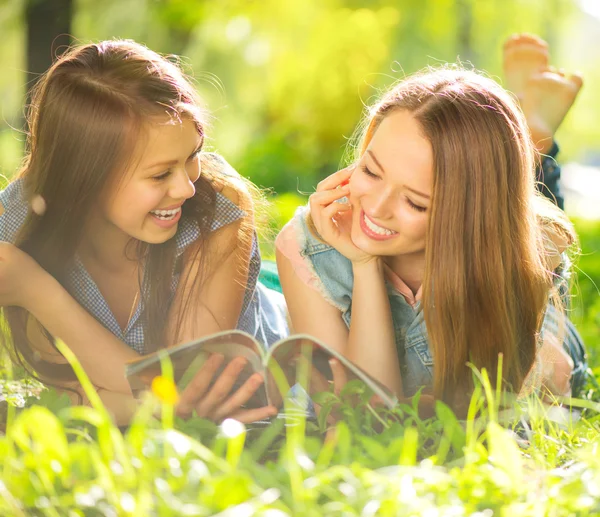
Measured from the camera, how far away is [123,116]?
189 cm

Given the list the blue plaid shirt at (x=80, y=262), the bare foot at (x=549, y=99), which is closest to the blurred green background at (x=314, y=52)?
the bare foot at (x=549, y=99)

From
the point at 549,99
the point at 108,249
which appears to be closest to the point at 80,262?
the point at 108,249

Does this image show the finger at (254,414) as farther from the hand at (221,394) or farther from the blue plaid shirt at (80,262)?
the blue plaid shirt at (80,262)

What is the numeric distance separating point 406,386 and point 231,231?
65 cm

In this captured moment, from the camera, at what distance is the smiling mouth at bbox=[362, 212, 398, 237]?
1.88m

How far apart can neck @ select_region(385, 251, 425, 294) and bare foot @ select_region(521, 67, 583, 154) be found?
1.19 meters

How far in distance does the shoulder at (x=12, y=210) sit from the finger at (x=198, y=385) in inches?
32.4

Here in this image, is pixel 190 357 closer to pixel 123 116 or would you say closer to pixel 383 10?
pixel 123 116

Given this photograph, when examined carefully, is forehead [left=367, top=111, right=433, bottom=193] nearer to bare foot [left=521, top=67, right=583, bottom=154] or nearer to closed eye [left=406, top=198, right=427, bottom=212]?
closed eye [left=406, top=198, right=427, bottom=212]

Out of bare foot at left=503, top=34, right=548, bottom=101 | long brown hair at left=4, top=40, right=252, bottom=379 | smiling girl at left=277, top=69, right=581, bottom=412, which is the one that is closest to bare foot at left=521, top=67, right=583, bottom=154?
bare foot at left=503, top=34, right=548, bottom=101

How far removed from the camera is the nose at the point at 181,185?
1903 millimetres

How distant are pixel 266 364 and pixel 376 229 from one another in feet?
1.87

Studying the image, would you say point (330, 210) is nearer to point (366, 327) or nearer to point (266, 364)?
point (366, 327)

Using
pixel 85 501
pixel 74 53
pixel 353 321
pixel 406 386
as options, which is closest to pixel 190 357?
pixel 85 501
